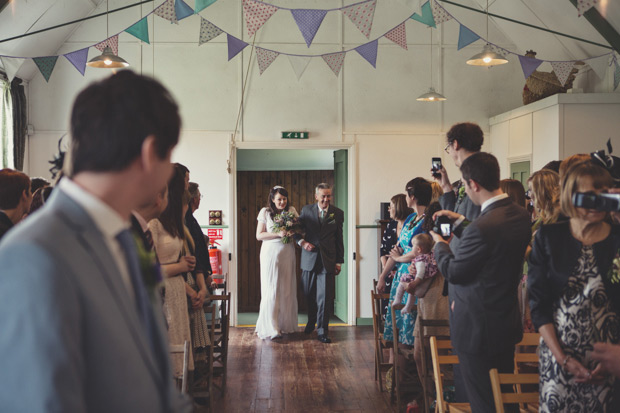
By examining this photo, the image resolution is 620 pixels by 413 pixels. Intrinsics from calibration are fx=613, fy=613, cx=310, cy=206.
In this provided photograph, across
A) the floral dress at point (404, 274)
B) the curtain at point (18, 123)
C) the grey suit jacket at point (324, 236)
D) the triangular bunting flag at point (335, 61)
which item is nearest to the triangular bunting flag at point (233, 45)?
the triangular bunting flag at point (335, 61)

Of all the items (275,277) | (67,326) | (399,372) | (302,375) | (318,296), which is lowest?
(302,375)

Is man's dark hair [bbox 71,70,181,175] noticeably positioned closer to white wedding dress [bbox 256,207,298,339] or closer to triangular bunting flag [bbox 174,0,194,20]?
triangular bunting flag [bbox 174,0,194,20]

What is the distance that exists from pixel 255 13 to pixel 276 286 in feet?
10.2

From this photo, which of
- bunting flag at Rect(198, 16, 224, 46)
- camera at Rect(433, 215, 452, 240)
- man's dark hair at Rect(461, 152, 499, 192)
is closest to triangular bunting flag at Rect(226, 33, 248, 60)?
bunting flag at Rect(198, 16, 224, 46)

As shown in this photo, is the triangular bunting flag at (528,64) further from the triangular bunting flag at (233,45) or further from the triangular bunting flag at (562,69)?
the triangular bunting flag at (233,45)

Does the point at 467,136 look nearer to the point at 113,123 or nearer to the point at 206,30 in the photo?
the point at 113,123

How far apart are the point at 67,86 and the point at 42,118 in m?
0.50

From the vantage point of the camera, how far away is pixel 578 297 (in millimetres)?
2211

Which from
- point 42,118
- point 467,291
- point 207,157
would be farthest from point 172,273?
point 42,118

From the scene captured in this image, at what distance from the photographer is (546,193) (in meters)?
3.49

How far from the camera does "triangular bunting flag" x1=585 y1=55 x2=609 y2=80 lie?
6152 millimetres

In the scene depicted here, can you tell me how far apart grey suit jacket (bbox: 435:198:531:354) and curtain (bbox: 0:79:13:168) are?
→ 224 inches

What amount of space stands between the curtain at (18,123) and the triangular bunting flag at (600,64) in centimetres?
622

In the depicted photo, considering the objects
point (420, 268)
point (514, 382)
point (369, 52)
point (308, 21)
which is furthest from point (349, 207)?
point (514, 382)
